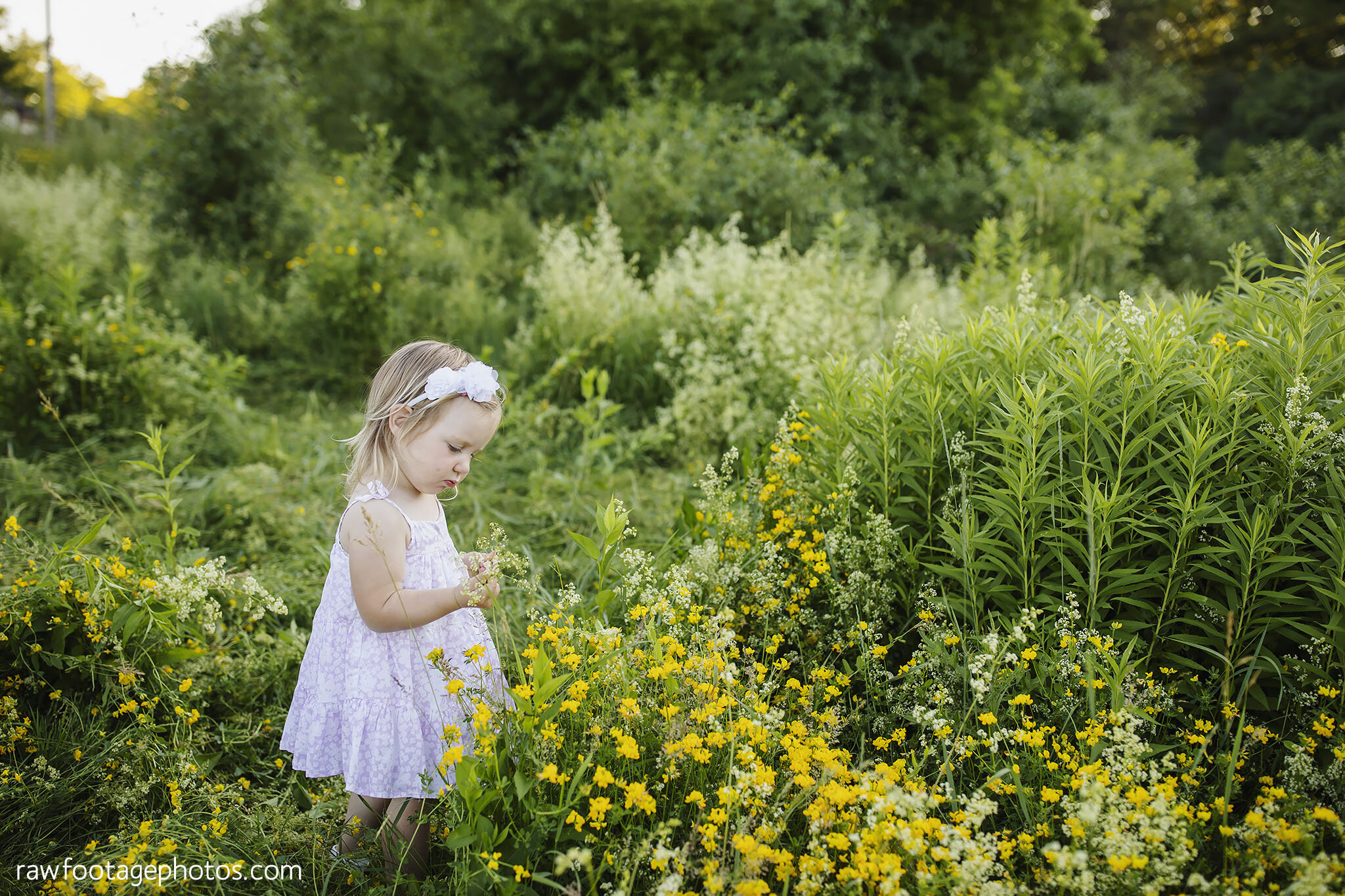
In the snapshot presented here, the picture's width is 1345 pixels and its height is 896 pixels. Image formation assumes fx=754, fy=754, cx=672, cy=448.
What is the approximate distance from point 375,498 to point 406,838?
3.05 feet

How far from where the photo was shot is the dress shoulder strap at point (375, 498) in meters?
2.12

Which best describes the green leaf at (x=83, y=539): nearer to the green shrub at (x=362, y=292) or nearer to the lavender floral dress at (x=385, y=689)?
the lavender floral dress at (x=385, y=689)

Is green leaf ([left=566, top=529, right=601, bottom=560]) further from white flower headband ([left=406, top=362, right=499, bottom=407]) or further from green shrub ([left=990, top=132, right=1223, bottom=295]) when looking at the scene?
green shrub ([left=990, top=132, right=1223, bottom=295])

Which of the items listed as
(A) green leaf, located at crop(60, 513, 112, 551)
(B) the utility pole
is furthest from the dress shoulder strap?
(B) the utility pole

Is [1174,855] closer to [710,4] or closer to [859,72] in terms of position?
[710,4]

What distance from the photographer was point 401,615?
2004mm

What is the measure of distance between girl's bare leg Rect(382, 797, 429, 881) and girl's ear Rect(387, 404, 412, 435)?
3.40ft

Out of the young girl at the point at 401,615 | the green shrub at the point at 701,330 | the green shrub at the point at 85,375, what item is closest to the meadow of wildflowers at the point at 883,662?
the young girl at the point at 401,615

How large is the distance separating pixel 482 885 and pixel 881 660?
1.46 metres

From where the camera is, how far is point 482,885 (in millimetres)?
1698

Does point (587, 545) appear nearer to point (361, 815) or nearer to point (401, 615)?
point (401, 615)

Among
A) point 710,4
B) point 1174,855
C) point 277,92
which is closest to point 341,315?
point 277,92

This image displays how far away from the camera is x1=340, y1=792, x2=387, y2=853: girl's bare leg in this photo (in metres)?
2.07

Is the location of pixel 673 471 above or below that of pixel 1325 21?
below
